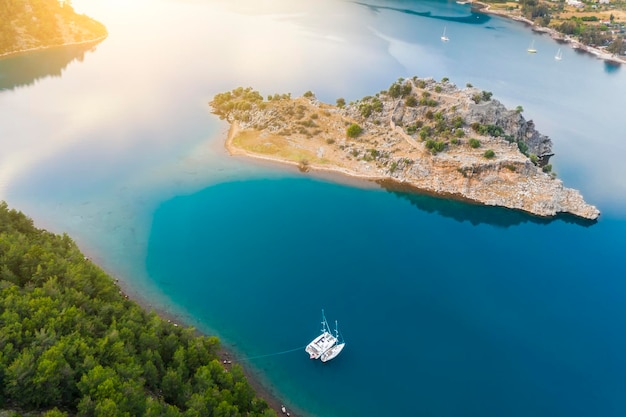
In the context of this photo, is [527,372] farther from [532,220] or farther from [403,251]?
[532,220]

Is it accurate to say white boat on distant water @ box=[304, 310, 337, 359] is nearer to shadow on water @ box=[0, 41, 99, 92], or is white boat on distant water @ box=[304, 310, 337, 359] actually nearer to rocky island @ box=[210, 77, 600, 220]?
rocky island @ box=[210, 77, 600, 220]

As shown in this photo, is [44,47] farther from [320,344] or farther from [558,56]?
[558,56]

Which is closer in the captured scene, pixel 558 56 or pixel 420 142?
pixel 420 142

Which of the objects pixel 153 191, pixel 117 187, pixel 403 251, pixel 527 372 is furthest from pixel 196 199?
pixel 527 372

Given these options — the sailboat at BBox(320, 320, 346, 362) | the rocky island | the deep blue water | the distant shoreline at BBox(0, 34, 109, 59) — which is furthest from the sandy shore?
the distant shoreline at BBox(0, 34, 109, 59)

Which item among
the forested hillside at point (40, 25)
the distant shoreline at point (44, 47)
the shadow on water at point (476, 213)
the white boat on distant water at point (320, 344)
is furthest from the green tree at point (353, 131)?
the forested hillside at point (40, 25)

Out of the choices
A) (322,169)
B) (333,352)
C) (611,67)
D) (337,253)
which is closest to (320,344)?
(333,352)

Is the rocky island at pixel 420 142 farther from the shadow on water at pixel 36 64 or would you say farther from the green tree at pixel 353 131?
the shadow on water at pixel 36 64
